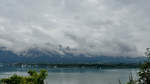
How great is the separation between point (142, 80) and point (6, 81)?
700 cm

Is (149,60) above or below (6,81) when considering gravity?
above

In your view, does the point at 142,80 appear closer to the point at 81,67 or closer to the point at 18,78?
the point at 18,78

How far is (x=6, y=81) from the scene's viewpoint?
10023mm

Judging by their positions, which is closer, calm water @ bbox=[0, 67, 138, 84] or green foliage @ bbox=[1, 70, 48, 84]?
green foliage @ bbox=[1, 70, 48, 84]

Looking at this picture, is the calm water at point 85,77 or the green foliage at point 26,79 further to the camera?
the calm water at point 85,77

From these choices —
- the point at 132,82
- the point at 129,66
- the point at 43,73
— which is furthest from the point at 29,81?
the point at 129,66

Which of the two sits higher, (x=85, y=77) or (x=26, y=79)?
(x=26, y=79)

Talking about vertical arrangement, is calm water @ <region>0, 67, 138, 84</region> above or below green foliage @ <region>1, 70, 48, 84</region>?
below

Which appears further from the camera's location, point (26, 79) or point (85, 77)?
point (85, 77)

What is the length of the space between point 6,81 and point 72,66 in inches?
7391

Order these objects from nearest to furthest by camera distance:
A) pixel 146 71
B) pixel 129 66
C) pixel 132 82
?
pixel 146 71, pixel 132 82, pixel 129 66

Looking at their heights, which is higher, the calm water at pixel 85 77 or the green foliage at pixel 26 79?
the green foliage at pixel 26 79

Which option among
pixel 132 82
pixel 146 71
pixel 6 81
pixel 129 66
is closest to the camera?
pixel 6 81

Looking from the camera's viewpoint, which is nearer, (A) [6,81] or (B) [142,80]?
(A) [6,81]
